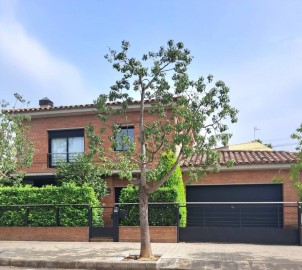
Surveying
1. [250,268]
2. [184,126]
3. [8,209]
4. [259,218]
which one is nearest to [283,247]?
[259,218]

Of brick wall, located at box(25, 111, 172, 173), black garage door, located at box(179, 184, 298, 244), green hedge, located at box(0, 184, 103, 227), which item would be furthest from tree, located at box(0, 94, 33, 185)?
black garage door, located at box(179, 184, 298, 244)

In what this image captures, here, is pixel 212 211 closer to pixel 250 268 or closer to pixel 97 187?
pixel 97 187

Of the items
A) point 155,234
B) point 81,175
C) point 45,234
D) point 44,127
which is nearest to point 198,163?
point 155,234

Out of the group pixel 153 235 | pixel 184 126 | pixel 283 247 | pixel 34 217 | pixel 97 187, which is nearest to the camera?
pixel 184 126

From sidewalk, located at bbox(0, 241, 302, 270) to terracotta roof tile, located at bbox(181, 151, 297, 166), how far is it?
3829 millimetres

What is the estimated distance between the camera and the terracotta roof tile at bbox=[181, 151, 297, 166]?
16.7 meters

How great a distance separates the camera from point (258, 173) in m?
17.3

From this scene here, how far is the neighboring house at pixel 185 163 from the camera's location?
671 inches

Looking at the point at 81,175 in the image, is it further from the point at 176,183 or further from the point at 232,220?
the point at 232,220

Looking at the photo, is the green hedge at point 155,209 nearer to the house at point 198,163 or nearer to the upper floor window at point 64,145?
the house at point 198,163

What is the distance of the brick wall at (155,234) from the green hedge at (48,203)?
134 cm

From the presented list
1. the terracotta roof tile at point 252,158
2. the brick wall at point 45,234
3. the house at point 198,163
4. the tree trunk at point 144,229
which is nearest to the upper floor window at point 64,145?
the house at point 198,163

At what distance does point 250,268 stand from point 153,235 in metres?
5.17

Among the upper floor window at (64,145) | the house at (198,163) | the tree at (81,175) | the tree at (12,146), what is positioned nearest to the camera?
the tree at (12,146)
